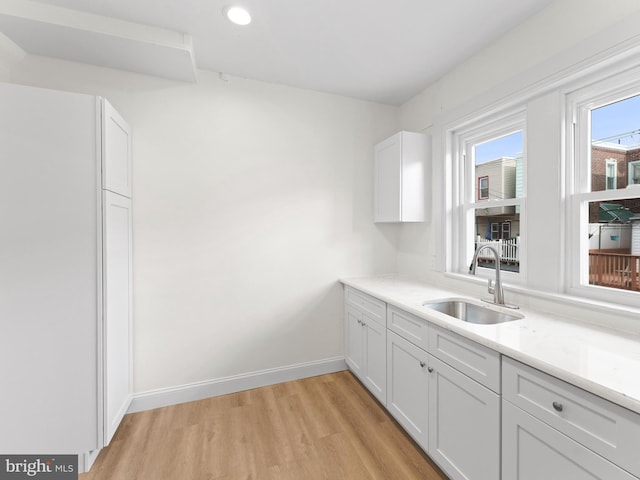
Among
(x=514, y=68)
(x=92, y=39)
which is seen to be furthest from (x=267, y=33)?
(x=514, y=68)

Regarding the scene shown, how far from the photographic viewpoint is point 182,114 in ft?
7.44

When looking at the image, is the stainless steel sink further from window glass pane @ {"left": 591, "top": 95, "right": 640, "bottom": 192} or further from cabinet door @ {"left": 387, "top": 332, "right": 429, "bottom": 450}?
window glass pane @ {"left": 591, "top": 95, "right": 640, "bottom": 192}

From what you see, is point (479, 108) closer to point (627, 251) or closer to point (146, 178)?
point (627, 251)

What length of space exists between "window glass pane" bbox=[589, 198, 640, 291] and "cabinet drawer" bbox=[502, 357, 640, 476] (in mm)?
918

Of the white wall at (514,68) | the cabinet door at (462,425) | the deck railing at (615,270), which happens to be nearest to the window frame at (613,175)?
the white wall at (514,68)

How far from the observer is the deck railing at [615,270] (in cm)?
145

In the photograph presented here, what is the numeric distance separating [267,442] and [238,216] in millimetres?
1665

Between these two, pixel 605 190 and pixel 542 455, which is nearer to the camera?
pixel 542 455

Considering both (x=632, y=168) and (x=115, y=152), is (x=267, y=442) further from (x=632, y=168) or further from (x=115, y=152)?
(x=632, y=168)

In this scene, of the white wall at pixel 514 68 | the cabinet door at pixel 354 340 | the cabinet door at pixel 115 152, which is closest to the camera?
the white wall at pixel 514 68

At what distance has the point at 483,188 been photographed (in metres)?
2.29

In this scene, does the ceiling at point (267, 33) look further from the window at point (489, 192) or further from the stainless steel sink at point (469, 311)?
the stainless steel sink at point (469, 311)

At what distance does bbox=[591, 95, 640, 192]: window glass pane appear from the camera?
1.44m

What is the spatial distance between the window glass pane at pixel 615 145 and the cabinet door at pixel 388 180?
1250 mm
